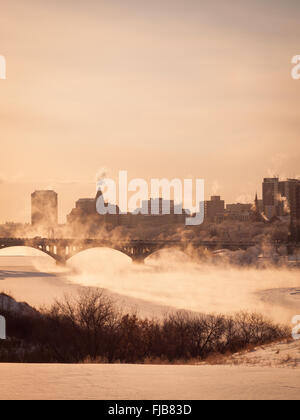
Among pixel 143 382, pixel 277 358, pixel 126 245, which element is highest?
pixel 126 245

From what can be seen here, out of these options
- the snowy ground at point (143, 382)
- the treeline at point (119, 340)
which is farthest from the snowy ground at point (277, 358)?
the treeline at point (119, 340)

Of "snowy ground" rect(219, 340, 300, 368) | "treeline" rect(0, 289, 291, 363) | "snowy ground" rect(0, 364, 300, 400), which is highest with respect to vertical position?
"snowy ground" rect(0, 364, 300, 400)

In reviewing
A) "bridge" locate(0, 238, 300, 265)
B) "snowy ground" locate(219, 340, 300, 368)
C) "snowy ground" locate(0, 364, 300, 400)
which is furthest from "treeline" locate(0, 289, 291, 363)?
"bridge" locate(0, 238, 300, 265)

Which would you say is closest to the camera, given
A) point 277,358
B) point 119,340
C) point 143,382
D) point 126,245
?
point 143,382

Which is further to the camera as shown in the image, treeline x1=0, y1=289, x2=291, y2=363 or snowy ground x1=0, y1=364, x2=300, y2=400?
treeline x1=0, y1=289, x2=291, y2=363

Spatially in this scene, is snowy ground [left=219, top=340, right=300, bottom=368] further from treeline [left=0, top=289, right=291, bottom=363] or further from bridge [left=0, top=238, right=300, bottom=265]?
bridge [left=0, top=238, right=300, bottom=265]

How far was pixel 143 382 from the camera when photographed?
9922 mm

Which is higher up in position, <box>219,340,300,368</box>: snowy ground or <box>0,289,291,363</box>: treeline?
<box>219,340,300,368</box>: snowy ground

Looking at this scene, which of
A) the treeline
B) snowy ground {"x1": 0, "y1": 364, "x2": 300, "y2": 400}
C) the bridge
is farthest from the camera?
the bridge

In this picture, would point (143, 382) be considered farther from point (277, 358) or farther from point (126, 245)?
point (126, 245)

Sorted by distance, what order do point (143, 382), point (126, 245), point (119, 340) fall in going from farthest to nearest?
1. point (126, 245)
2. point (119, 340)
3. point (143, 382)

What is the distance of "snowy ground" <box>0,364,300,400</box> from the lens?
876 cm

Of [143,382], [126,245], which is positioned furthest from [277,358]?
[126,245]

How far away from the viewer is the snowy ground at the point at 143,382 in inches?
345
